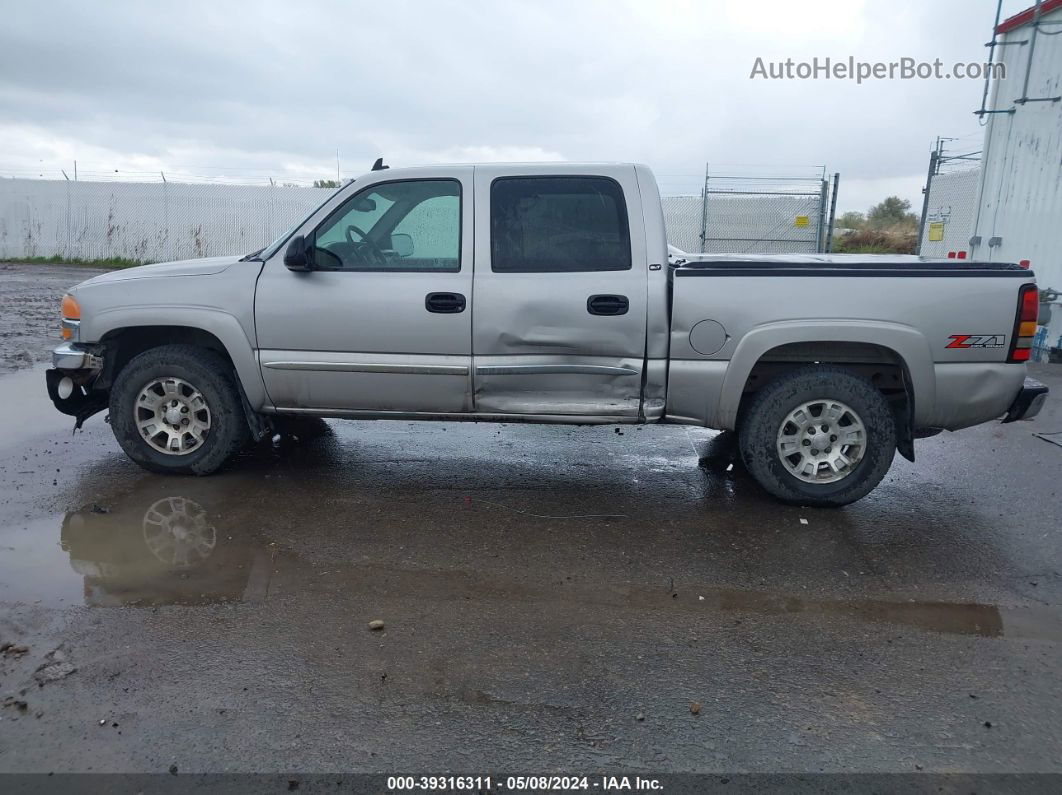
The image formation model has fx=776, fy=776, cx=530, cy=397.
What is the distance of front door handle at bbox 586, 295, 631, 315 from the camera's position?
15.3 feet

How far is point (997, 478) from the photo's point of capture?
18.2 ft

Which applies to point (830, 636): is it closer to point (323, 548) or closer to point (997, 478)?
point (323, 548)

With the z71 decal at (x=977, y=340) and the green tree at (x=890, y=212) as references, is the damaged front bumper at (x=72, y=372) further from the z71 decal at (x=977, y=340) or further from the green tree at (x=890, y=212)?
the green tree at (x=890, y=212)

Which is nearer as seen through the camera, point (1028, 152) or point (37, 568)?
point (37, 568)

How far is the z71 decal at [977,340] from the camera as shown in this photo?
447cm

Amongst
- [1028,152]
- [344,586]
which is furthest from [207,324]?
[1028,152]

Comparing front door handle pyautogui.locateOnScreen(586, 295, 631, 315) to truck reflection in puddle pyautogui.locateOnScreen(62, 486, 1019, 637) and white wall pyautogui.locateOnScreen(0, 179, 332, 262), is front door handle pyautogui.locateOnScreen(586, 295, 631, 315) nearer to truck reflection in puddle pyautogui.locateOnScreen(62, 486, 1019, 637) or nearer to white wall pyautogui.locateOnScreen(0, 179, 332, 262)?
truck reflection in puddle pyautogui.locateOnScreen(62, 486, 1019, 637)

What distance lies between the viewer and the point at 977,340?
4.48 m

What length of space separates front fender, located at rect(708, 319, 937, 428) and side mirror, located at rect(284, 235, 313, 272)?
2.65m

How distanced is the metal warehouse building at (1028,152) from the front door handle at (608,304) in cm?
765

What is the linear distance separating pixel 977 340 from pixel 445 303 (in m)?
3.12

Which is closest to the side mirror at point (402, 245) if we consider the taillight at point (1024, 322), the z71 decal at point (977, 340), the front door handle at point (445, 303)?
the front door handle at point (445, 303)

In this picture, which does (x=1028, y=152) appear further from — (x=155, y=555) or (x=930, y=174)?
(x=155, y=555)

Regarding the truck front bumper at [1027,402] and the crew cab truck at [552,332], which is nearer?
the crew cab truck at [552,332]
